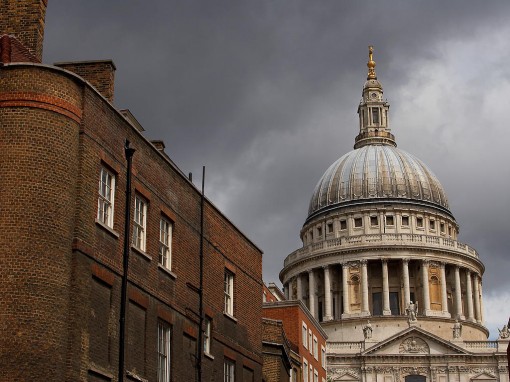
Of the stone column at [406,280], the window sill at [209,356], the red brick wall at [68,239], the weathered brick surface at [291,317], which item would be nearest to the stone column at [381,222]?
the stone column at [406,280]

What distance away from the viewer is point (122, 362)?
2686cm

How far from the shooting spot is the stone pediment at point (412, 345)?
350ft

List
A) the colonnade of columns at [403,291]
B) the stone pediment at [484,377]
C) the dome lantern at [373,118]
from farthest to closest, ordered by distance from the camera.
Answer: the dome lantern at [373,118] < the colonnade of columns at [403,291] < the stone pediment at [484,377]

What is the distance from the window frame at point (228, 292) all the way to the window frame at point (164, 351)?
5.85 meters

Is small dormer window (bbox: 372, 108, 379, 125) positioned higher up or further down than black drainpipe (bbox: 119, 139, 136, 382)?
higher up

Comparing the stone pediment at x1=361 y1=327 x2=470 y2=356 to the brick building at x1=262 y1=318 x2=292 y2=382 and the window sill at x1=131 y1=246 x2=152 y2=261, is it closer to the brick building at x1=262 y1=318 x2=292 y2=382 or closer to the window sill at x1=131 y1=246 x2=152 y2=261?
the brick building at x1=262 y1=318 x2=292 y2=382

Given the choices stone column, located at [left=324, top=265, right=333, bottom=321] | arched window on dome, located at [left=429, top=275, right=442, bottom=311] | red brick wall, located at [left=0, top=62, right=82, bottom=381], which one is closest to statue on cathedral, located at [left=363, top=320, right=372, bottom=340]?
stone column, located at [left=324, top=265, right=333, bottom=321]

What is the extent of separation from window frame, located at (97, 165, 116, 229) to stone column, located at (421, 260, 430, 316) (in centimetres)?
9361

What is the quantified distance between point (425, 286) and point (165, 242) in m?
91.1

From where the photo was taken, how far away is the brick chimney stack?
1156 inches

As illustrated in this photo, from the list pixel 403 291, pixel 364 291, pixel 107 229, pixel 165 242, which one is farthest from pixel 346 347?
pixel 107 229

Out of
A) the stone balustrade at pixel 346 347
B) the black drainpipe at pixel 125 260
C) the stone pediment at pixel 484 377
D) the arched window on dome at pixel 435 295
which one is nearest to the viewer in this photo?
the black drainpipe at pixel 125 260

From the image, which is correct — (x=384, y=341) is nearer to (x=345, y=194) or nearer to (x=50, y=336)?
(x=345, y=194)

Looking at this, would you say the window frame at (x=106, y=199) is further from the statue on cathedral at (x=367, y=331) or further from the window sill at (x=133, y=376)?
the statue on cathedral at (x=367, y=331)
